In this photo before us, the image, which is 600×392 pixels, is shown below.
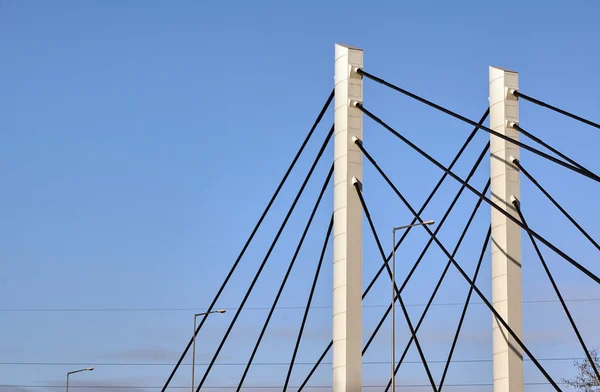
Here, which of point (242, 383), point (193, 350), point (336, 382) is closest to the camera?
point (336, 382)

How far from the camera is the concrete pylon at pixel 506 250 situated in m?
38.8

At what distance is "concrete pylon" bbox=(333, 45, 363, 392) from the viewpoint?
114ft

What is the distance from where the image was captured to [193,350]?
49.2 metres

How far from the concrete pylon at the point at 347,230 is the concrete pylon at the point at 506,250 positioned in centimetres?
601

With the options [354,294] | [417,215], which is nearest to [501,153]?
[417,215]

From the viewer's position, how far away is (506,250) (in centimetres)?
3912

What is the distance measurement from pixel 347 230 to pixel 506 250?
21.4 feet

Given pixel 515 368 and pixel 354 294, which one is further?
pixel 515 368

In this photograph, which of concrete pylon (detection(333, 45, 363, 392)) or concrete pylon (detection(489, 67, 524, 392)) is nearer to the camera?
concrete pylon (detection(333, 45, 363, 392))

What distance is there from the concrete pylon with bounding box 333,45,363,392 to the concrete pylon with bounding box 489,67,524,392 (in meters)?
6.01

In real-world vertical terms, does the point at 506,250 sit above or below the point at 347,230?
above

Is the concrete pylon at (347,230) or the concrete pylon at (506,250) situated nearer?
the concrete pylon at (347,230)

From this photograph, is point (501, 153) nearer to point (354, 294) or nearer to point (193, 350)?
point (354, 294)

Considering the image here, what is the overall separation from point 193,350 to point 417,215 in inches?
643
